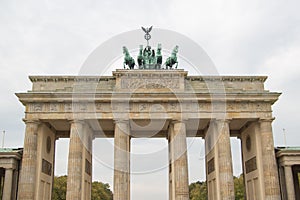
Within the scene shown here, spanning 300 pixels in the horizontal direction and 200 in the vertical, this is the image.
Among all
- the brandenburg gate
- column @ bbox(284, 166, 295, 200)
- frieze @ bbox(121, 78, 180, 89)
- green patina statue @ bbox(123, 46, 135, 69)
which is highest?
green patina statue @ bbox(123, 46, 135, 69)

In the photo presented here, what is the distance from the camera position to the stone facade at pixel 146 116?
38.3 meters

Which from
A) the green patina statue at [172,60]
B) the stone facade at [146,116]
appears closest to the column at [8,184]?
the stone facade at [146,116]

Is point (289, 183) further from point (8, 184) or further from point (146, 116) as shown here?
point (8, 184)

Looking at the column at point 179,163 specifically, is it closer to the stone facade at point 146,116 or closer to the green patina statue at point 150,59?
the stone facade at point 146,116

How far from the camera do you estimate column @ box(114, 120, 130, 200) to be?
123 ft

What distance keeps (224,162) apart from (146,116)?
9.58 metres

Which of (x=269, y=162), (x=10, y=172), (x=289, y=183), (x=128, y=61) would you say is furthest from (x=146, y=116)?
(x=289, y=183)

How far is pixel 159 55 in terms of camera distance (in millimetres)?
43219

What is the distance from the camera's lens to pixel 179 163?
38562 millimetres

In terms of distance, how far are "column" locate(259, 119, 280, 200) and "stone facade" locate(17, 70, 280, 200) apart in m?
0.10

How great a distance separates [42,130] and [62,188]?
32.9m

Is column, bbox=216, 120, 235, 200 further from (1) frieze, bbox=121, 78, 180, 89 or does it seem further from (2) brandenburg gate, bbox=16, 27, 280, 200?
(1) frieze, bbox=121, 78, 180, 89

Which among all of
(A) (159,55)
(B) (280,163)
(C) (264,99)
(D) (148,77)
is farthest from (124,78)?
(B) (280,163)

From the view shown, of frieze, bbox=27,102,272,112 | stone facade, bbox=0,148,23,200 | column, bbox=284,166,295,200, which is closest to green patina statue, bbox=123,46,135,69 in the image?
frieze, bbox=27,102,272,112
